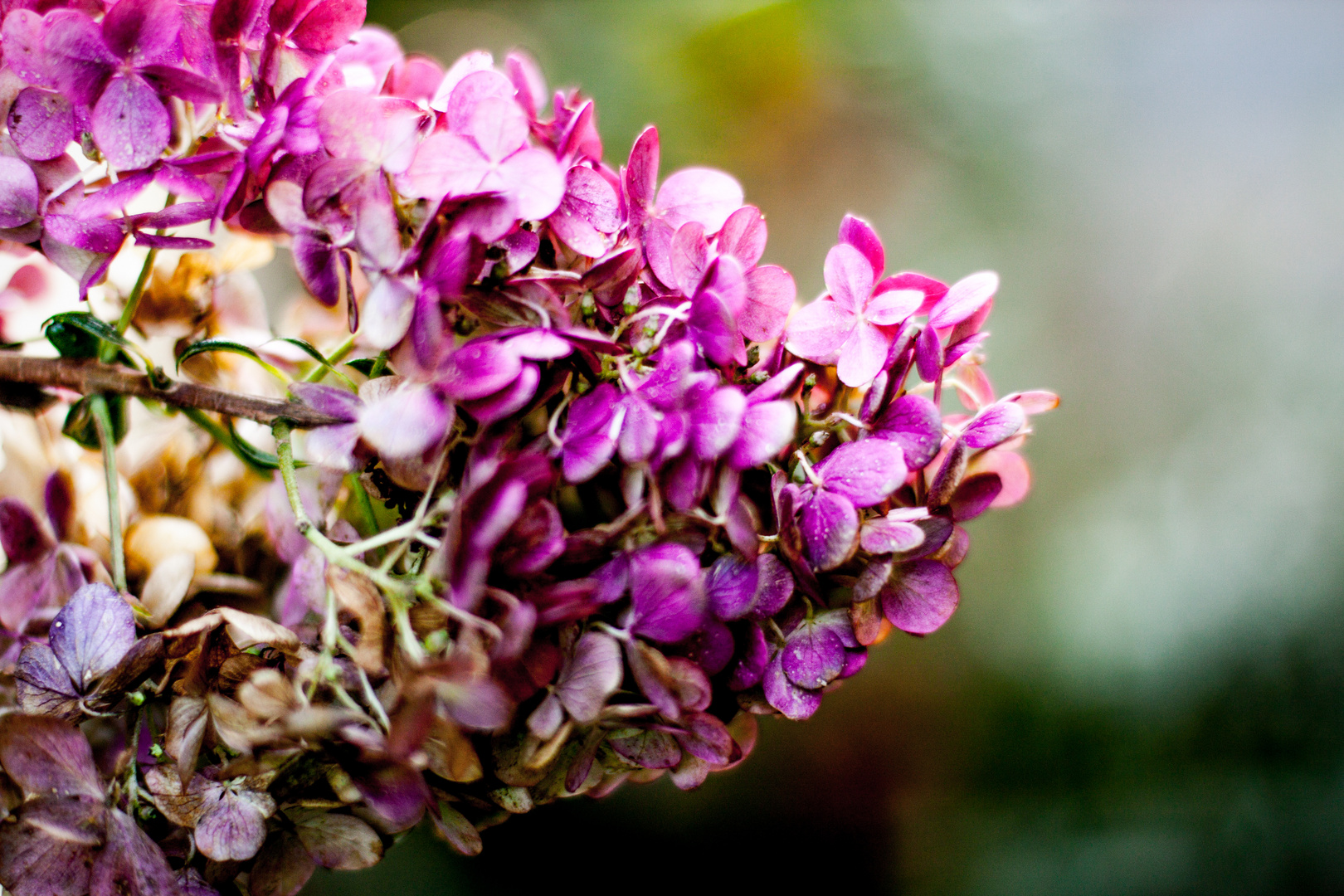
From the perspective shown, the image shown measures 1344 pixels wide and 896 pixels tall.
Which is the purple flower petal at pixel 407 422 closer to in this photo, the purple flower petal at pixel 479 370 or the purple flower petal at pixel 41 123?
the purple flower petal at pixel 479 370

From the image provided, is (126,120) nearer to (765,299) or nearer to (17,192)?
(17,192)

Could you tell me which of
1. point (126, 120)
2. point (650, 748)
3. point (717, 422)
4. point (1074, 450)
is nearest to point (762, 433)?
point (717, 422)

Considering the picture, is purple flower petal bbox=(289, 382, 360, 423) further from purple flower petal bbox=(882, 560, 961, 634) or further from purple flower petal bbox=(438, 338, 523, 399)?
purple flower petal bbox=(882, 560, 961, 634)

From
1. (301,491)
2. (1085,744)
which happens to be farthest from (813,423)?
(1085,744)

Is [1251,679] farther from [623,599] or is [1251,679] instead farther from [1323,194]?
[623,599]

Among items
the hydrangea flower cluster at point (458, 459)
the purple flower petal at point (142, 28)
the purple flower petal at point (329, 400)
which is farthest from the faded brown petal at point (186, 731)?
the purple flower petal at point (142, 28)
